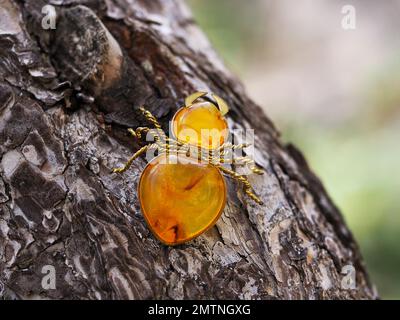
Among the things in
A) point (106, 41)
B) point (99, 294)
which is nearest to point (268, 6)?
point (106, 41)

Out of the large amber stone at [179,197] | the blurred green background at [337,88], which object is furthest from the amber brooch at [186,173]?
the blurred green background at [337,88]

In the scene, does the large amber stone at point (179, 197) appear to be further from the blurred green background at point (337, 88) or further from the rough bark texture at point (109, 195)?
the blurred green background at point (337, 88)

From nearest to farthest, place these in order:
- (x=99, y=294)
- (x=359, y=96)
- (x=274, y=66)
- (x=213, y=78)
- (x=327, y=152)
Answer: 1. (x=99, y=294)
2. (x=213, y=78)
3. (x=327, y=152)
4. (x=359, y=96)
5. (x=274, y=66)

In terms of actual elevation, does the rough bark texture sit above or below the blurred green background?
below

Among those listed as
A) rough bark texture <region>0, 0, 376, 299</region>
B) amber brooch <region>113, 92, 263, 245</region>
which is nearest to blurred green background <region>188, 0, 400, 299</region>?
rough bark texture <region>0, 0, 376, 299</region>

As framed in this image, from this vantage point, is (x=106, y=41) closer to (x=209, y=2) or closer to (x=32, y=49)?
(x=32, y=49)

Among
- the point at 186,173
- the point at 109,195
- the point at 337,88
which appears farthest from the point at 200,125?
the point at 337,88

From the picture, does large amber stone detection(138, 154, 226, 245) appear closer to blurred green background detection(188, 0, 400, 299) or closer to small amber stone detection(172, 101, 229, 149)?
small amber stone detection(172, 101, 229, 149)
